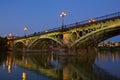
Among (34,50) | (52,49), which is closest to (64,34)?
(34,50)

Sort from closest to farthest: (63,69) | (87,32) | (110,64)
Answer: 1. (63,69)
2. (110,64)
3. (87,32)

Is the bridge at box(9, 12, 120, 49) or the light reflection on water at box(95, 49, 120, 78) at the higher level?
the bridge at box(9, 12, 120, 49)

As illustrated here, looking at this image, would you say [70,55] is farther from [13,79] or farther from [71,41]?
[13,79]

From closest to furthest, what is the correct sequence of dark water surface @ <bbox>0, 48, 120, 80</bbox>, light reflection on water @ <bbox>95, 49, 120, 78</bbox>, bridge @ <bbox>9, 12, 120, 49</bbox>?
dark water surface @ <bbox>0, 48, 120, 80</bbox>, light reflection on water @ <bbox>95, 49, 120, 78</bbox>, bridge @ <bbox>9, 12, 120, 49</bbox>

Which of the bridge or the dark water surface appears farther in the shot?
the bridge

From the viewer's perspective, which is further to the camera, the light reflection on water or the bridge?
the bridge

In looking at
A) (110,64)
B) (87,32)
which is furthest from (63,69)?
(87,32)

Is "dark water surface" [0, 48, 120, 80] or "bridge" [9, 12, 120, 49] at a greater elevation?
"bridge" [9, 12, 120, 49]

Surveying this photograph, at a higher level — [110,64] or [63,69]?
[63,69]

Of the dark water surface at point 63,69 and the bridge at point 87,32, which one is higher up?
the bridge at point 87,32

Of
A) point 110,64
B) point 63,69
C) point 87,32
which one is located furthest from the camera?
point 87,32

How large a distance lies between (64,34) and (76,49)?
511 cm

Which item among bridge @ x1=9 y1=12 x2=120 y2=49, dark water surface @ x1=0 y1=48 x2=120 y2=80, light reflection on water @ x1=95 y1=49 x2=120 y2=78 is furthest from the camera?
bridge @ x1=9 y1=12 x2=120 y2=49

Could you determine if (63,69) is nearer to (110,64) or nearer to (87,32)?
(110,64)
